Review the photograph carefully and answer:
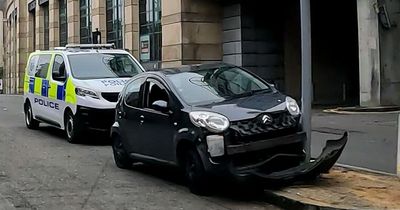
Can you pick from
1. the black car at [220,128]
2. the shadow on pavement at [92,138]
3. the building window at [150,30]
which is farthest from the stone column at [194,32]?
the black car at [220,128]

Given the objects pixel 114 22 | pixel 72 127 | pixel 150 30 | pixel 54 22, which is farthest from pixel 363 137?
pixel 54 22

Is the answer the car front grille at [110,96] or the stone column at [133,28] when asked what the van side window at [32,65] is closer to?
the car front grille at [110,96]

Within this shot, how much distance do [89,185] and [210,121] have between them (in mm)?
2085

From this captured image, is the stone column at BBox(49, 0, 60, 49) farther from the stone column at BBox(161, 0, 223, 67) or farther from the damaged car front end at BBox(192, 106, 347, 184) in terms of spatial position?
the damaged car front end at BBox(192, 106, 347, 184)

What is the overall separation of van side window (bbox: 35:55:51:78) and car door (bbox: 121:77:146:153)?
5826 millimetres

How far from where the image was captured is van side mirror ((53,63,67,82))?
577 inches

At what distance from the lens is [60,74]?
14.8m

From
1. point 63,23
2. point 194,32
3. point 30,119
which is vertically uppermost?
point 63,23

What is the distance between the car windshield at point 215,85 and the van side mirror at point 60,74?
584cm

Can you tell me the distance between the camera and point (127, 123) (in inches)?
400

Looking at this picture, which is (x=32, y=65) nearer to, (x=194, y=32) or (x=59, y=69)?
(x=59, y=69)

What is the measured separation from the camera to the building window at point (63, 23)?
48312 millimetres

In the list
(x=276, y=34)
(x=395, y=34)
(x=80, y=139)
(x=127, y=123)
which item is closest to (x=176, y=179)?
(x=127, y=123)

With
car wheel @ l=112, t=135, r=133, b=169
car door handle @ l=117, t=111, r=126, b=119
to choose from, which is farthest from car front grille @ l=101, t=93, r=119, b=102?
car door handle @ l=117, t=111, r=126, b=119
